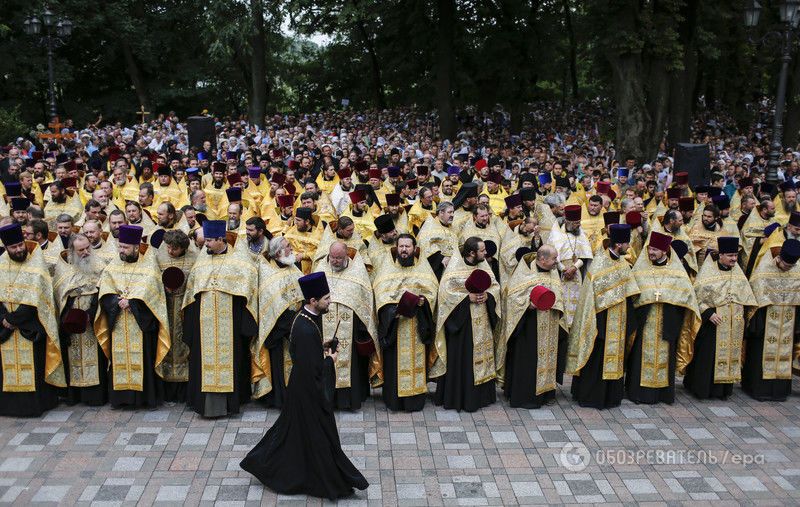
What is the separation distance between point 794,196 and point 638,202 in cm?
277

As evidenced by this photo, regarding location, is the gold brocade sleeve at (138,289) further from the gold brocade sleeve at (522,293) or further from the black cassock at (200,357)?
the gold brocade sleeve at (522,293)

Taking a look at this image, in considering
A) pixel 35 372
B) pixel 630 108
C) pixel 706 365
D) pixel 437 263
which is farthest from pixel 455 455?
pixel 630 108

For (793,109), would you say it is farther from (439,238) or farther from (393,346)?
(393,346)

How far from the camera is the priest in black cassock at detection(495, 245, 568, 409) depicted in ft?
31.3

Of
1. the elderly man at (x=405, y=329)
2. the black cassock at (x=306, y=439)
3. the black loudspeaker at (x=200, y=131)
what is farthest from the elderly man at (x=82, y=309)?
the black loudspeaker at (x=200, y=131)

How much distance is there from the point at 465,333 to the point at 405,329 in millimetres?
732

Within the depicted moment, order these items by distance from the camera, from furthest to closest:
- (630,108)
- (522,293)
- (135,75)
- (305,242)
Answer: (135,75) < (630,108) < (305,242) < (522,293)

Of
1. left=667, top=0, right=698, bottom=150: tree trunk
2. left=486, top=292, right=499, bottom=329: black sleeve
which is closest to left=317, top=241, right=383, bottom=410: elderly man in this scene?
left=486, top=292, right=499, bottom=329: black sleeve

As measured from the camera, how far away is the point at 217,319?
9.12 meters

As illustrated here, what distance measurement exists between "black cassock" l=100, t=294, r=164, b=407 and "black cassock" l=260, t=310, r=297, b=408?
4.30ft

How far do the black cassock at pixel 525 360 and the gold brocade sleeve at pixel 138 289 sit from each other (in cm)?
417

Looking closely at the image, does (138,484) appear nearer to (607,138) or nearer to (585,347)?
(585,347)

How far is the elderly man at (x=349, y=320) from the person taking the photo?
30.5ft

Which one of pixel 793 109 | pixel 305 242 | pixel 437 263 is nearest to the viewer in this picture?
pixel 305 242
